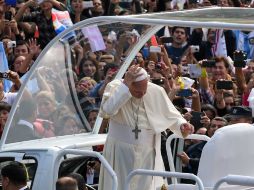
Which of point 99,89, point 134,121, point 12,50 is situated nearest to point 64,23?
point 12,50

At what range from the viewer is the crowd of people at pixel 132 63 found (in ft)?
39.0

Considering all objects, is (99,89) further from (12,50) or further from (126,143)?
(12,50)

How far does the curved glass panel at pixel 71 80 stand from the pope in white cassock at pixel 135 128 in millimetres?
1011

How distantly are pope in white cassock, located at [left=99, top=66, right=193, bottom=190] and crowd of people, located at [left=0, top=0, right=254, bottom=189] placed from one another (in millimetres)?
633

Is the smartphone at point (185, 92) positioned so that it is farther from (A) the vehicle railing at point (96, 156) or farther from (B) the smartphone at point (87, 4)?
(B) the smartphone at point (87, 4)

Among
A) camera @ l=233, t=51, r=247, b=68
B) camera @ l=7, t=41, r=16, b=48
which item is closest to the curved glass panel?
camera @ l=233, t=51, r=247, b=68

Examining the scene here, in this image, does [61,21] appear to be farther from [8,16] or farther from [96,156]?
[96,156]

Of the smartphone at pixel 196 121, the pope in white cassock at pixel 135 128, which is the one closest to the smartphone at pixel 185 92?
the smartphone at pixel 196 121

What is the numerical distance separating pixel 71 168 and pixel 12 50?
262 inches

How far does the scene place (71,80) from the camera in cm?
1216

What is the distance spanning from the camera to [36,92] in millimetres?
11719

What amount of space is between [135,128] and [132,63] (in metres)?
2.87

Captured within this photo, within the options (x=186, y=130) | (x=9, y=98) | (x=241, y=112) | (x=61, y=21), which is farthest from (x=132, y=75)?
(x=61, y=21)

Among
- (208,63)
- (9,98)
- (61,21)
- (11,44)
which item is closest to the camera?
(9,98)
